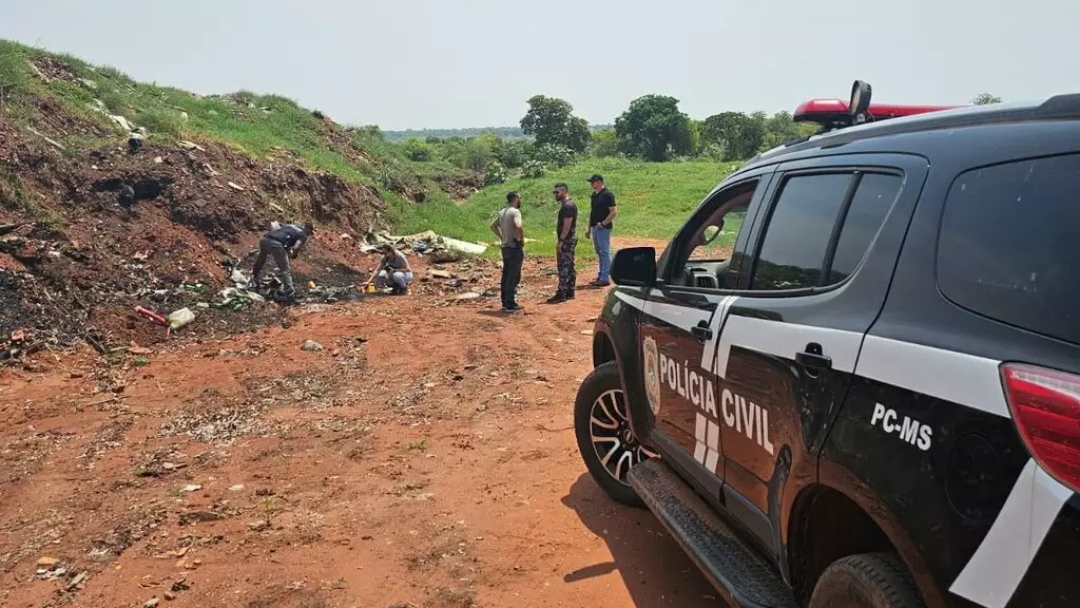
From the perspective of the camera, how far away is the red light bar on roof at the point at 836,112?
127 inches

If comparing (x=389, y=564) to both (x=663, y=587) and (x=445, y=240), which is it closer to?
(x=663, y=587)

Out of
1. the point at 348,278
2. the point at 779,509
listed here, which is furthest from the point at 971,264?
the point at 348,278

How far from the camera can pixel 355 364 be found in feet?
27.9

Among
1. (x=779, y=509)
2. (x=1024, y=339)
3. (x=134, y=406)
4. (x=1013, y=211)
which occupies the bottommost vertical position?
(x=134, y=406)

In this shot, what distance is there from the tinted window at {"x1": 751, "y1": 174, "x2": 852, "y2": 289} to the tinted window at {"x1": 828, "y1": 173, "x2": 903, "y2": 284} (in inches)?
3.2

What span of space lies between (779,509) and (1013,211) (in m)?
1.14

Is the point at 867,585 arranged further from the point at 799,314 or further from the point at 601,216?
the point at 601,216

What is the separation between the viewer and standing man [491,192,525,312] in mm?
11047

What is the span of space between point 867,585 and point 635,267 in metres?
2.09

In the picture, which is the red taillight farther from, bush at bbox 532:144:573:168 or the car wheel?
bush at bbox 532:144:573:168

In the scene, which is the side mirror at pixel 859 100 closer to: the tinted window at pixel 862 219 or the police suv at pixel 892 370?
the police suv at pixel 892 370

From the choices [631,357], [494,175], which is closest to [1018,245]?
[631,357]

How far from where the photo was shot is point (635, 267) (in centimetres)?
379

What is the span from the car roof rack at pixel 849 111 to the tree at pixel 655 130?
56921 mm
